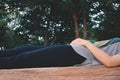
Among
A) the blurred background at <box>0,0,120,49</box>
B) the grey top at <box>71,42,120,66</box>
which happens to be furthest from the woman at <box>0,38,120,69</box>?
the blurred background at <box>0,0,120,49</box>

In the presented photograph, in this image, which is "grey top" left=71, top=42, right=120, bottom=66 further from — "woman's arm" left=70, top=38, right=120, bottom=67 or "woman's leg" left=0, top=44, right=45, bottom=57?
"woman's leg" left=0, top=44, right=45, bottom=57

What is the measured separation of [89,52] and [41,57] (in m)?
0.27

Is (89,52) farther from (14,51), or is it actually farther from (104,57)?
(14,51)

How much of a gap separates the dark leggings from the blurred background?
11.2 metres

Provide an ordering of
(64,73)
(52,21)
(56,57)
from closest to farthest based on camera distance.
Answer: (64,73), (56,57), (52,21)

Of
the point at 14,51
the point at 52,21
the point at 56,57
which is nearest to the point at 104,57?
the point at 56,57

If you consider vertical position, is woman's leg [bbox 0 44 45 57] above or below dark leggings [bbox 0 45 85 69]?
above

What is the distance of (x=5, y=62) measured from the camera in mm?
1376

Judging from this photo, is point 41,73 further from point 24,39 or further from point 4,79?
point 24,39

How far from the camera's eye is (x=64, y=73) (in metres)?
1.37

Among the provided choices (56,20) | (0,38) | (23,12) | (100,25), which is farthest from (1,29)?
(100,25)

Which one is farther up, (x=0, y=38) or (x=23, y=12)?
(x=23, y=12)

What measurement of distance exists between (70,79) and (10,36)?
12.9 metres

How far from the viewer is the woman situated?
1.41 meters
